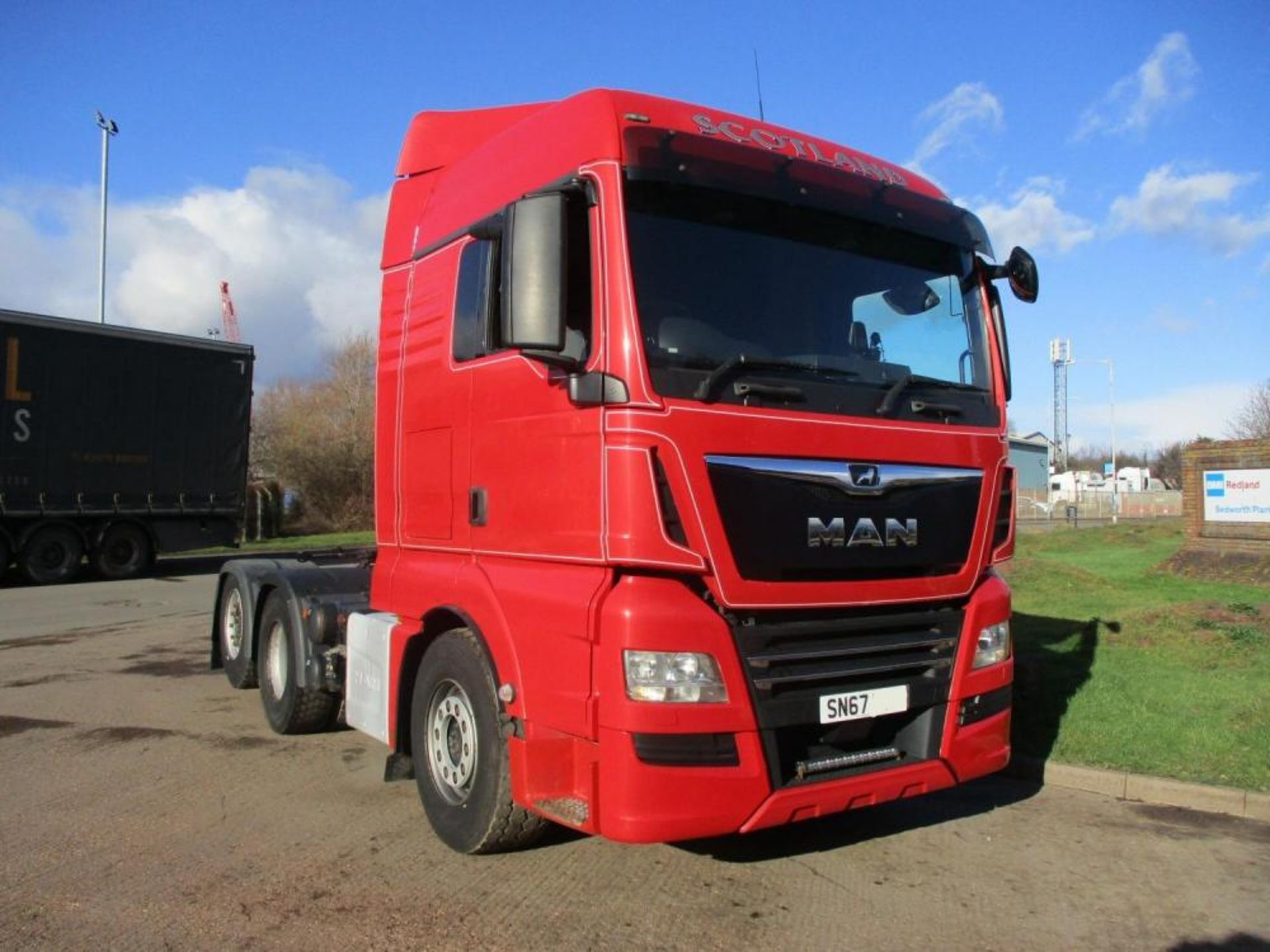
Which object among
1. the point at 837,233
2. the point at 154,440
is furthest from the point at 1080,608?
the point at 154,440

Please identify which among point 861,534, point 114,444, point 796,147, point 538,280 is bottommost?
point 861,534

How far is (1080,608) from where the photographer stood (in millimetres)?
11414

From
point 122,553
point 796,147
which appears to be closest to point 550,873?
point 796,147

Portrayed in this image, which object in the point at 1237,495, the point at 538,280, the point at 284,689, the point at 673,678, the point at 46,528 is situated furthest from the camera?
the point at 46,528

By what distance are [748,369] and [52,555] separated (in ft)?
62.1

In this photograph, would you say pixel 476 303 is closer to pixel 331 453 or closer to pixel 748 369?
pixel 748 369

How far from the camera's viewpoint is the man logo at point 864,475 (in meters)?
3.97

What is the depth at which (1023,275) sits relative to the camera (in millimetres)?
5121

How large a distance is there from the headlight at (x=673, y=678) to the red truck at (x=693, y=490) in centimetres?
1

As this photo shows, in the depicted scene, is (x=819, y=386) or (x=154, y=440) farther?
(x=154, y=440)

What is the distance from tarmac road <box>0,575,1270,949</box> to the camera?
3777mm

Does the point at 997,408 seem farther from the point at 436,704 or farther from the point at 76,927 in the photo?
the point at 76,927

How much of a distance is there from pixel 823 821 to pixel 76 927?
11.3 ft

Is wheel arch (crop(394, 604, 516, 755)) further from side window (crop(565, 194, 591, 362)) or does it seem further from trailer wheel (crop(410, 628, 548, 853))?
side window (crop(565, 194, 591, 362))
